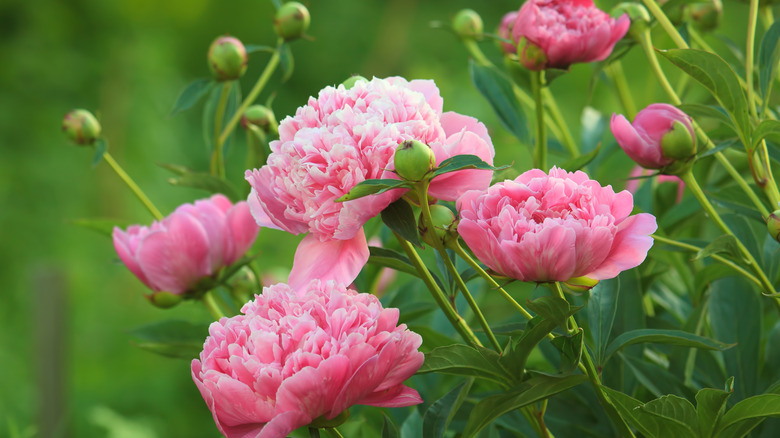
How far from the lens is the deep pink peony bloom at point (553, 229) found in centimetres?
25

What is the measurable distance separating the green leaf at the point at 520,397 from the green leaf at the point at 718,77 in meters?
0.13

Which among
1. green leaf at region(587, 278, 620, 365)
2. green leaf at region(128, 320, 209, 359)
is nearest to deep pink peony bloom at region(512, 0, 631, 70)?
green leaf at region(587, 278, 620, 365)

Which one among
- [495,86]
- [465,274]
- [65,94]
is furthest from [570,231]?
[65,94]

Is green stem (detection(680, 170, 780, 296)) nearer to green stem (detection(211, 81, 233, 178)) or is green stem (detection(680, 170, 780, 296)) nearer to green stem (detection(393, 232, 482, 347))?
green stem (detection(393, 232, 482, 347))

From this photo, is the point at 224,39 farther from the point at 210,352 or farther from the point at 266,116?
the point at 210,352

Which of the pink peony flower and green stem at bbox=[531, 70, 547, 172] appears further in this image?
green stem at bbox=[531, 70, 547, 172]

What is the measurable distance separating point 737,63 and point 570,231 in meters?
0.32

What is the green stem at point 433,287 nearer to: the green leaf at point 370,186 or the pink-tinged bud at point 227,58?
the green leaf at point 370,186

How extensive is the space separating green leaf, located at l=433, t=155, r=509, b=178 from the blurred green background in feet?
4.27

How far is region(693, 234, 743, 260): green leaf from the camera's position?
293 mm

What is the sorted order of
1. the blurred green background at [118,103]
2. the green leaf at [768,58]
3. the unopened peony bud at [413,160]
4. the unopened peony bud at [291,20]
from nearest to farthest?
the unopened peony bud at [413,160], the green leaf at [768,58], the unopened peony bud at [291,20], the blurred green background at [118,103]

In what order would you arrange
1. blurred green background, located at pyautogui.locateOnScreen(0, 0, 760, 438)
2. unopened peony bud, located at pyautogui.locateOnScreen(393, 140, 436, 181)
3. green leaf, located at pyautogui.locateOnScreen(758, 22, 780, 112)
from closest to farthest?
unopened peony bud, located at pyautogui.locateOnScreen(393, 140, 436, 181)
green leaf, located at pyautogui.locateOnScreen(758, 22, 780, 112)
blurred green background, located at pyautogui.locateOnScreen(0, 0, 760, 438)

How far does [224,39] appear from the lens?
45cm

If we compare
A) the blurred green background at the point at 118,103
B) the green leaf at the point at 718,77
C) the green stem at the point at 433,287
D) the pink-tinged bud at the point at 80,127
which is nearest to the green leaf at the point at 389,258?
the green stem at the point at 433,287
